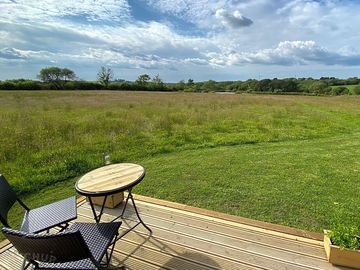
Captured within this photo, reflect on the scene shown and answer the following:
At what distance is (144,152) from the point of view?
6777 millimetres

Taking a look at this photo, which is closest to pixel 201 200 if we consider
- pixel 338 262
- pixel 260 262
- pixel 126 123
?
pixel 260 262

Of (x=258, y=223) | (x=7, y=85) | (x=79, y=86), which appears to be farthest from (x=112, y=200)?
(x=79, y=86)

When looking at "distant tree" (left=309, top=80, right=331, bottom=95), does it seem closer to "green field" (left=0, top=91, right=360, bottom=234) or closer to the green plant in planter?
"green field" (left=0, top=91, right=360, bottom=234)

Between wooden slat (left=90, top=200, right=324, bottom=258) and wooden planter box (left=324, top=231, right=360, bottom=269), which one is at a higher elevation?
wooden planter box (left=324, top=231, right=360, bottom=269)

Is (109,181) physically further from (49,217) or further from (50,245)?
(50,245)

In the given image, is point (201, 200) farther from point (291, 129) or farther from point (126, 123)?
point (291, 129)

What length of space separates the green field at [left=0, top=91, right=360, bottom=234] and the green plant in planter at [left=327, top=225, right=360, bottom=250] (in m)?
0.87

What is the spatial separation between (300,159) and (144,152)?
13.0 ft

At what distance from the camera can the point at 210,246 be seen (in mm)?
2650

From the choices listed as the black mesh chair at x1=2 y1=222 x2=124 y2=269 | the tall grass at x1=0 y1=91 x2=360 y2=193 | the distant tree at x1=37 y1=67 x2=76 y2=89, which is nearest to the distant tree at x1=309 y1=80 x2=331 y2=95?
the tall grass at x1=0 y1=91 x2=360 y2=193

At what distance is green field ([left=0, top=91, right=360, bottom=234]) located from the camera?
3.94 meters

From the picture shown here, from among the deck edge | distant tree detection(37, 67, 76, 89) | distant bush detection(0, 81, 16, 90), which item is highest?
distant tree detection(37, 67, 76, 89)

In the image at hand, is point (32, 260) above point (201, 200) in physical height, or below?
above

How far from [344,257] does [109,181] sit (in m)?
2.40
